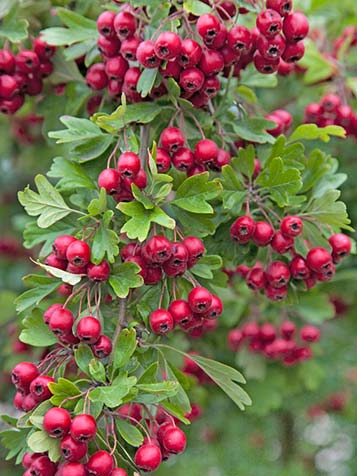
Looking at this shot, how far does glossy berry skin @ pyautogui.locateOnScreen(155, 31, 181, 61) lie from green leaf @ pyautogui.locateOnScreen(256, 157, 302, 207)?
374 mm

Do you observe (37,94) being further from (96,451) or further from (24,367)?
(96,451)

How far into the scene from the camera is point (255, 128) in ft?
6.62

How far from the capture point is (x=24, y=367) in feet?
5.42

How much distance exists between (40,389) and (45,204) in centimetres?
46

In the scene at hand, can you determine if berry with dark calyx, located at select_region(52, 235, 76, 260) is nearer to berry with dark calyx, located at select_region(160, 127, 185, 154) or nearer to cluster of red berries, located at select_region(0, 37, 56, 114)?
berry with dark calyx, located at select_region(160, 127, 185, 154)

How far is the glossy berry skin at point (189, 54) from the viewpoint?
176 centimetres

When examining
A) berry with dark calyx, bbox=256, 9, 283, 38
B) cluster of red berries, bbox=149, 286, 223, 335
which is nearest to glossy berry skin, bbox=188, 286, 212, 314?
cluster of red berries, bbox=149, 286, 223, 335

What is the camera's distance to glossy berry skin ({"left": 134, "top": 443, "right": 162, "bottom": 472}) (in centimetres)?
155

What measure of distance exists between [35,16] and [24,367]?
1.31 meters

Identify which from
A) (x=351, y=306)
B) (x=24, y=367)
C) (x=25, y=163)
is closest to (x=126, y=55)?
(x=24, y=367)

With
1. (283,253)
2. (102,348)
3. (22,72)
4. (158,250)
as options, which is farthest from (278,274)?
(22,72)

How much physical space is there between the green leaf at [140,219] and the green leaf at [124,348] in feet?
0.69

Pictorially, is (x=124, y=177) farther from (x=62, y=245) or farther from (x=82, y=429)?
(x=82, y=429)

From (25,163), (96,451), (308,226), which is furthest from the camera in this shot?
(25,163)
